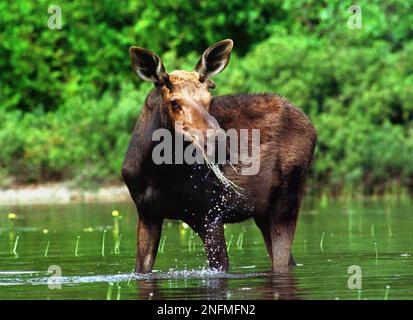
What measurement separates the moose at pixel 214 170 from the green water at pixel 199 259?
1.39 ft

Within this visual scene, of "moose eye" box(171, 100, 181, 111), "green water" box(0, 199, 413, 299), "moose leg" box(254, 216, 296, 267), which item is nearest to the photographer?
"green water" box(0, 199, 413, 299)

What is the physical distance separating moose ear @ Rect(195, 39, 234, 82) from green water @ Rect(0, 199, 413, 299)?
6.82ft

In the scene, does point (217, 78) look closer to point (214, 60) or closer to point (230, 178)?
point (230, 178)

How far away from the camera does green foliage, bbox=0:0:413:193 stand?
2844cm

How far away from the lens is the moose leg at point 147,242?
42.3ft

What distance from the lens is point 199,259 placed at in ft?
49.5

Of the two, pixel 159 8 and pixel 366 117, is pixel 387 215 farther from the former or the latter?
pixel 159 8

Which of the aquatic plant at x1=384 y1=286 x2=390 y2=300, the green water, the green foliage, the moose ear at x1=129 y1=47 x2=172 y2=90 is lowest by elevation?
the aquatic plant at x1=384 y1=286 x2=390 y2=300

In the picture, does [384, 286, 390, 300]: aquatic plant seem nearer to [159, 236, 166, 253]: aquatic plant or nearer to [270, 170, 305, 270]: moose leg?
[270, 170, 305, 270]: moose leg

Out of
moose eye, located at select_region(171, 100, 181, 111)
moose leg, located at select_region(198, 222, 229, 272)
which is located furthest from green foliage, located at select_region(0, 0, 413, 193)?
moose eye, located at select_region(171, 100, 181, 111)

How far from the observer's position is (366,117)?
94.0 ft
